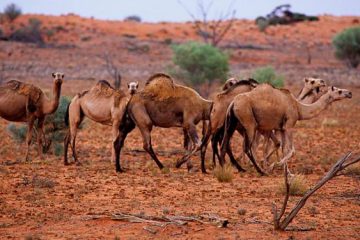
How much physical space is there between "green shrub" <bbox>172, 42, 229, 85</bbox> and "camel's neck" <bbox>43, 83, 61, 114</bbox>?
17.2 m

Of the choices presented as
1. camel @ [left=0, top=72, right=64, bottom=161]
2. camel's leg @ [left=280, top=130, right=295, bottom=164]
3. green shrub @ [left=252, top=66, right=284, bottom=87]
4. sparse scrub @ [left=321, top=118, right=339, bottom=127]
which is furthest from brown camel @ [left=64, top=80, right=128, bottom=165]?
green shrub @ [left=252, top=66, right=284, bottom=87]

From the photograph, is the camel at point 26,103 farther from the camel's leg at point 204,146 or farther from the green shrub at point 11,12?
the green shrub at point 11,12

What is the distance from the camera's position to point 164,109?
1559 cm

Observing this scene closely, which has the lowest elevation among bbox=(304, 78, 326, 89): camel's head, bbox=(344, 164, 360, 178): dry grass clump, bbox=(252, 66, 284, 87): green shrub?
bbox=(344, 164, 360, 178): dry grass clump

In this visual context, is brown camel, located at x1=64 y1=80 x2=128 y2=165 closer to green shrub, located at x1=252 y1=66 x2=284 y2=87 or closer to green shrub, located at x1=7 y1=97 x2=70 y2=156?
green shrub, located at x1=7 y1=97 x2=70 y2=156

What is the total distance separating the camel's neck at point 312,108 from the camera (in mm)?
15766

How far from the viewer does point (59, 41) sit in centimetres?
6091

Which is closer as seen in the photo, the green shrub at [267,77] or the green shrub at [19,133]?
the green shrub at [19,133]

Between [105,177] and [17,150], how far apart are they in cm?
521

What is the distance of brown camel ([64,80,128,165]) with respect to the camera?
53.3ft

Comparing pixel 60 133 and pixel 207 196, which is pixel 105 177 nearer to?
pixel 207 196

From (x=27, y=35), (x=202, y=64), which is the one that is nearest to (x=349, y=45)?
(x=202, y=64)

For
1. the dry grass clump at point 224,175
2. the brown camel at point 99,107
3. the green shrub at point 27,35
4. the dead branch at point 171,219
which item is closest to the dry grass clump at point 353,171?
the dry grass clump at point 224,175

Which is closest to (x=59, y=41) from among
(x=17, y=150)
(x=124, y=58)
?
(x=124, y=58)
